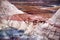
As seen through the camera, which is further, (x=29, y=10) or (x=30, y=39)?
(x=29, y=10)

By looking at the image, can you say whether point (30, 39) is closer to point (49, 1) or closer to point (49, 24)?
point (49, 24)

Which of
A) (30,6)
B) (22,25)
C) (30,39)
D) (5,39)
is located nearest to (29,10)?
(30,6)

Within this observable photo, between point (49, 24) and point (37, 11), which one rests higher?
point (37, 11)

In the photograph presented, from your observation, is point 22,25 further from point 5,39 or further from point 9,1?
point 9,1

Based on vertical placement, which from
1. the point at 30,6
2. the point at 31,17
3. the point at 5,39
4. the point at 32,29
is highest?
the point at 30,6

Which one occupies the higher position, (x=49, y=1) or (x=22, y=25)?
(x=49, y=1)

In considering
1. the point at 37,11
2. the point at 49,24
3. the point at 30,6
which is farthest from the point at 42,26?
the point at 30,6

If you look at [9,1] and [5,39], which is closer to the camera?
[5,39]
